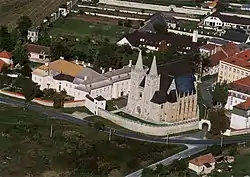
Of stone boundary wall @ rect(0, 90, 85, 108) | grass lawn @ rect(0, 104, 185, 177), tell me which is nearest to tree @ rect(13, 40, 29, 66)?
stone boundary wall @ rect(0, 90, 85, 108)

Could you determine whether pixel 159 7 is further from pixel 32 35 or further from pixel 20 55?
pixel 20 55

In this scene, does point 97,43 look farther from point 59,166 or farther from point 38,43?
point 59,166

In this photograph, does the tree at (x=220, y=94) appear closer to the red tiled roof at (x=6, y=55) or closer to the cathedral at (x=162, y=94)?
the cathedral at (x=162, y=94)

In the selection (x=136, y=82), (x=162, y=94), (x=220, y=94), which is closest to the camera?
(x=162, y=94)

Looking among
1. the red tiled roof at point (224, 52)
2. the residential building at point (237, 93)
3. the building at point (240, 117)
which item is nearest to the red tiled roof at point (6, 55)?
the red tiled roof at point (224, 52)

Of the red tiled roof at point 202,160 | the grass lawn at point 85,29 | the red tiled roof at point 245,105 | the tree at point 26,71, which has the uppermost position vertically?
the red tiled roof at point 245,105

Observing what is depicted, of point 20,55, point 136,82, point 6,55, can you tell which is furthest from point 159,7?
point 136,82
